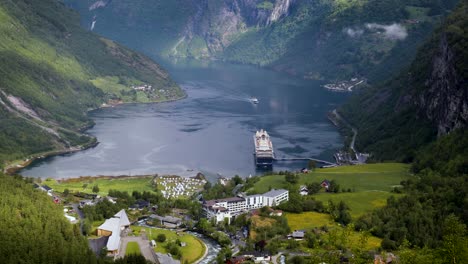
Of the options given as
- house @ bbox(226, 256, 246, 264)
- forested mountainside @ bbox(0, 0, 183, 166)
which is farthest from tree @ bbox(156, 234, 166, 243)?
forested mountainside @ bbox(0, 0, 183, 166)

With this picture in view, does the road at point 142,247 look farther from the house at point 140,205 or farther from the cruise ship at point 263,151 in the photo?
Answer: the cruise ship at point 263,151

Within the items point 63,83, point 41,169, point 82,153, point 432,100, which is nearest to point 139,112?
point 63,83

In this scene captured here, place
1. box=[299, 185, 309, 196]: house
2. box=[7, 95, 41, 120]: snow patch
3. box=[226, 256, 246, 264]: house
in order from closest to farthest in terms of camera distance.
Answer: box=[226, 256, 246, 264]: house → box=[299, 185, 309, 196]: house → box=[7, 95, 41, 120]: snow patch

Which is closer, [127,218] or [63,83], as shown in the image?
[127,218]

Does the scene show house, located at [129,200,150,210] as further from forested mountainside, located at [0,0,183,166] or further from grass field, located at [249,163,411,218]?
forested mountainside, located at [0,0,183,166]

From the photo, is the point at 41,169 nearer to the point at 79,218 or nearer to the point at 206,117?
the point at 79,218

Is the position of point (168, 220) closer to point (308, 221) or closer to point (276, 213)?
point (276, 213)
